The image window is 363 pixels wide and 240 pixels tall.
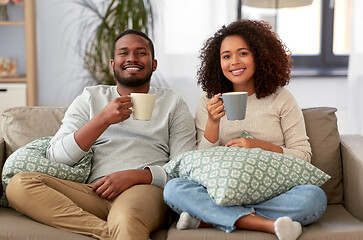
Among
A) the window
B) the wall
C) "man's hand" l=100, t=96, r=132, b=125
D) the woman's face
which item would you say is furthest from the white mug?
the window

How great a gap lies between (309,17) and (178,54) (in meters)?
1.17

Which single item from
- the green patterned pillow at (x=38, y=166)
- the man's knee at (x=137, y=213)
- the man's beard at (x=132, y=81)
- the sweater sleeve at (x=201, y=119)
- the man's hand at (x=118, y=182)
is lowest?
the man's knee at (x=137, y=213)

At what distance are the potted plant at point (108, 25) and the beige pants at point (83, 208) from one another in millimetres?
1808

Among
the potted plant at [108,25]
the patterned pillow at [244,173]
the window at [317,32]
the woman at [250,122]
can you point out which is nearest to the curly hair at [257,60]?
the woman at [250,122]

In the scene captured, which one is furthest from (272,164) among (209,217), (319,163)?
(319,163)

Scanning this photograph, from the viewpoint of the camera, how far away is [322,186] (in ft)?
6.53

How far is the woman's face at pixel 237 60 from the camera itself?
78.5 inches

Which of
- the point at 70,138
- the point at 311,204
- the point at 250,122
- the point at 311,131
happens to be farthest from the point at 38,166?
the point at 311,131

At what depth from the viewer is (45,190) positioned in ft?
5.36

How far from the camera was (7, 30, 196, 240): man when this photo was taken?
161cm

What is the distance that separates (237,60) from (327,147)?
1.69 ft

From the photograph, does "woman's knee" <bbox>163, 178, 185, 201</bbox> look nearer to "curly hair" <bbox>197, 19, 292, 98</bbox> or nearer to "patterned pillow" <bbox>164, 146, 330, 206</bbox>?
"patterned pillow" <bbox>164, 146, 330, 206</bbox>

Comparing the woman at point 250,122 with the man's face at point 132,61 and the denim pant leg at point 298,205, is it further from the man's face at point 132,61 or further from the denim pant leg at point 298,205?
the man's face at point 132,61

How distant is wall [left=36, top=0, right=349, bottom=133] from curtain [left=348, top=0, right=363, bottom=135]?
0.12m
